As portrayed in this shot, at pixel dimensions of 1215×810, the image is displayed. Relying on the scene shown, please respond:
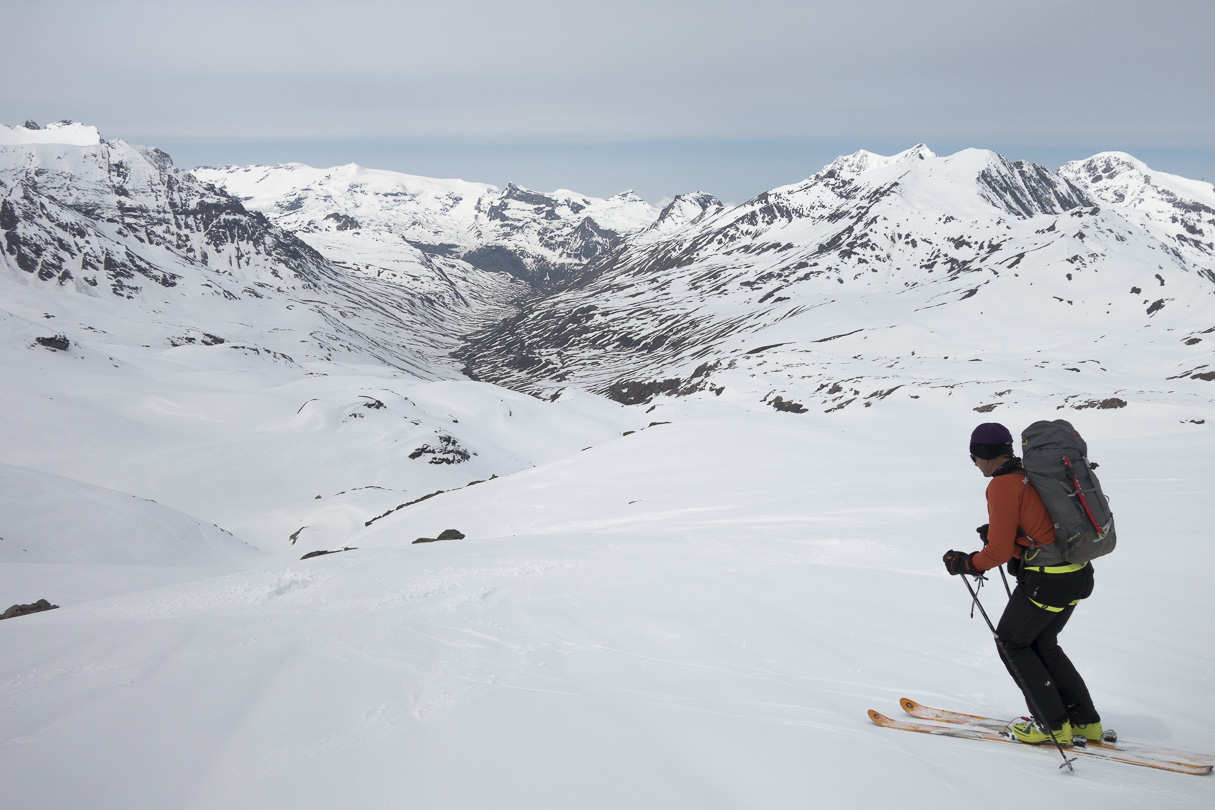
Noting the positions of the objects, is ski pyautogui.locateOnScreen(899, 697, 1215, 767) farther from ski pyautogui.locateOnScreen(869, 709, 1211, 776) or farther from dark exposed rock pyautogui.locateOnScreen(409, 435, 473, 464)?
dark exposed rock pyautogui.locateOnScreen(409, 435, 473, 464)

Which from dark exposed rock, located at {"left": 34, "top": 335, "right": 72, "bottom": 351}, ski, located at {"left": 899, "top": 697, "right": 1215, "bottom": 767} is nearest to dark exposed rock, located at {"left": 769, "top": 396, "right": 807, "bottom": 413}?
ski, located at {"left": 899, "top": 697, "right": 1215, "bottom": 767}

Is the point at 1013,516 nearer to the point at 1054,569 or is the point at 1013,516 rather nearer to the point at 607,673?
the point at 1054,569

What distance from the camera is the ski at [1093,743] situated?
5125 millimetres

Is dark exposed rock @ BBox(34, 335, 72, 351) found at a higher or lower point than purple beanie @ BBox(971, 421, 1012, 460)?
lower

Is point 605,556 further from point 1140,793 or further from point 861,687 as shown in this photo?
point 1140,793

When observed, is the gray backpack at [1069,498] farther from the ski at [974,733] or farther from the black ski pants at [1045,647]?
the ski at [974,733]

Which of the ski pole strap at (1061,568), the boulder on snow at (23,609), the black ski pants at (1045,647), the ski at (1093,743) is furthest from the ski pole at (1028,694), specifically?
the boulder on snow at (23,609)

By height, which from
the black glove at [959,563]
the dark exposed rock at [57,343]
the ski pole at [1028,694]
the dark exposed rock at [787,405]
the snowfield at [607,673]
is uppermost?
the dark exposed rock at [787,405]

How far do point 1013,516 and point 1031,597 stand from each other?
876mm

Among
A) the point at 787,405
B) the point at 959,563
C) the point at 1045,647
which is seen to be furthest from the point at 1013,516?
the point at 787,405

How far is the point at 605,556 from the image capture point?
511 inches

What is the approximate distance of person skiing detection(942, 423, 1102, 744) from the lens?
215 inches

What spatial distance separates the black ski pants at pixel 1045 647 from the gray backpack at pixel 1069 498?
0.30m

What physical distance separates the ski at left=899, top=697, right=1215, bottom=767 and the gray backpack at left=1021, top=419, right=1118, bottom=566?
1760mm
